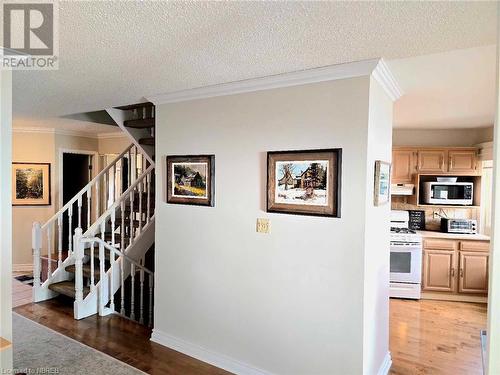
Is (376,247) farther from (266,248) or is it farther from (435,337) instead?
(435,337)

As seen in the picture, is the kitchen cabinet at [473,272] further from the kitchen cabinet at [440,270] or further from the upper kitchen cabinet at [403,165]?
the upper kitchen cabinet at [403,165]

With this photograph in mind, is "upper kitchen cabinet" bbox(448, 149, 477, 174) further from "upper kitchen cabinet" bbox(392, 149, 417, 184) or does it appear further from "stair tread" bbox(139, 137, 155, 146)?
"stair tread" bbox(139, 137, 155, 146)

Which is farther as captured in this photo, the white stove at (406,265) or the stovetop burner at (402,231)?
the stovetop burner at (402,231)

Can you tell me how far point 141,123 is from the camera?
158 inches

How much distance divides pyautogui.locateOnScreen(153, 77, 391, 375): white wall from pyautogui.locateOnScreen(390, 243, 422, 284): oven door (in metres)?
1.95

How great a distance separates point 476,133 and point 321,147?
12.6 ft

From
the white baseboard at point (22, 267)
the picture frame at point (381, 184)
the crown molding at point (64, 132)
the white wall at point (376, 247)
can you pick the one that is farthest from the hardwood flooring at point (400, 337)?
the crown molding at point (64, 132)

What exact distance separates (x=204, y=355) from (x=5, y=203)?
204 centimetres

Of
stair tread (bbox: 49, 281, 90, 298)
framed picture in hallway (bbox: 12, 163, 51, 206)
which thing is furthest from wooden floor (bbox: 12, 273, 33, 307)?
framed picture in hallway (bbox: 12, 163, 51, 206)

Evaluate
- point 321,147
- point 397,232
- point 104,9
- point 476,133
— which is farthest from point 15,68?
point 476,133

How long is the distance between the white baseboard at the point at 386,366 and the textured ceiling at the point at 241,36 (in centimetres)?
241

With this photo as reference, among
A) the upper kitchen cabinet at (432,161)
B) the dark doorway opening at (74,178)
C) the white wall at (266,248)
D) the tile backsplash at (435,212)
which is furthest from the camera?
the dark doorway opening at (74,178)

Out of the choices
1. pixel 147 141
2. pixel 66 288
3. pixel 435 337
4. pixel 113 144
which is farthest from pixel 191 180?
pixel 113 144

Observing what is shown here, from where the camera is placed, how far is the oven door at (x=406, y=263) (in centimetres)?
464
